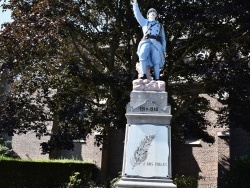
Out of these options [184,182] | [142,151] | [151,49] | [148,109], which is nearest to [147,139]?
[142,151]

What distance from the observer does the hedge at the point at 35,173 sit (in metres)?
19.5

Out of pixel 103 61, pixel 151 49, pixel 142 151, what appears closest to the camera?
pixel 142 151

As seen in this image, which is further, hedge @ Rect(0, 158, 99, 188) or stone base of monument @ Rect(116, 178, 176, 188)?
hedge @ Rect(0, 158, 99, 188)

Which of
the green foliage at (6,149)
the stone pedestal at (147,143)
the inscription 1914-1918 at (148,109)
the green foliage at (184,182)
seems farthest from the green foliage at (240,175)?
the green foliage at (6,149)

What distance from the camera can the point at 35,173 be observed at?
20359mm

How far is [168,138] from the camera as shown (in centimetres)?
941

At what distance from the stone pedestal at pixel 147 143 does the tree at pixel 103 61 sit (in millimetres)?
5320

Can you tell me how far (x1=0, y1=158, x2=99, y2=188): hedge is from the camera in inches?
768

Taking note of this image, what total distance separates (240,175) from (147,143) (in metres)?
11.6

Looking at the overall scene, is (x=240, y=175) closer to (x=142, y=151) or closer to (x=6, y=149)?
(x=142, y=151)

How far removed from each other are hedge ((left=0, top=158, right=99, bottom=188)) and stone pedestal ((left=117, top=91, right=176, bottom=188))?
9444 mm

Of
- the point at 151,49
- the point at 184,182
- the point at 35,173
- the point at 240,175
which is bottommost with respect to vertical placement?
the point at 184,182

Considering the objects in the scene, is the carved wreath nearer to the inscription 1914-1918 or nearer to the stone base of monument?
the stone base of monument

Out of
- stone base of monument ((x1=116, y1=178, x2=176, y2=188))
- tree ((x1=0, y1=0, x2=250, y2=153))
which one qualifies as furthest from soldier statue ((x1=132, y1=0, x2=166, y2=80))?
tree ((x1=0, y1=0, x2=250, y2=153))
